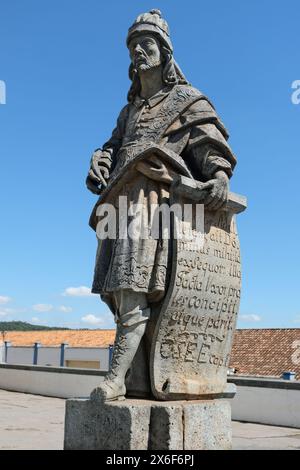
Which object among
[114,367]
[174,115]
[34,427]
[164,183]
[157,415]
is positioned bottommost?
[34,427]

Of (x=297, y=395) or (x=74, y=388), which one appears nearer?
(x=297, y=395)

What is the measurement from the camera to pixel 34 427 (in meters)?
6.98

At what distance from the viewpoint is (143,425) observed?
145 inches

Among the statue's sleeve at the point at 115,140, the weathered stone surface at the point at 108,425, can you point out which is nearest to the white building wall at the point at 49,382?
the statue's sleeve at the point at 115,140

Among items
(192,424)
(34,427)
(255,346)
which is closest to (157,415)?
(192,424)

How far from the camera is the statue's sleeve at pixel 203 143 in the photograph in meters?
4.24

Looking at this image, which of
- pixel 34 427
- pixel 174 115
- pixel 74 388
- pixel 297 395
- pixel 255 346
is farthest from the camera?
pixel 255 346

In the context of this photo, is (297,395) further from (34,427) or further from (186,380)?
(186,380)

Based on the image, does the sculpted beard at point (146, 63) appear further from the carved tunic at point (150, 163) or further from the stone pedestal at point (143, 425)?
the stone pedestal at point (143, 425)

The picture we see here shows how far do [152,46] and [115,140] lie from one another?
2.46ft

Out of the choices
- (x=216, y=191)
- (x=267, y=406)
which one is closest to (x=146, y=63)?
(x=216, y=191)

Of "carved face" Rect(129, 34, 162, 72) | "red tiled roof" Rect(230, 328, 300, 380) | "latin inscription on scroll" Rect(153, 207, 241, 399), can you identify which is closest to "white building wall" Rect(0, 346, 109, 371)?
"red tiled roof" Rect(230, 328, 300, 380)

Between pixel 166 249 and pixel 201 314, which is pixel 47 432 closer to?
pixel 201 314
